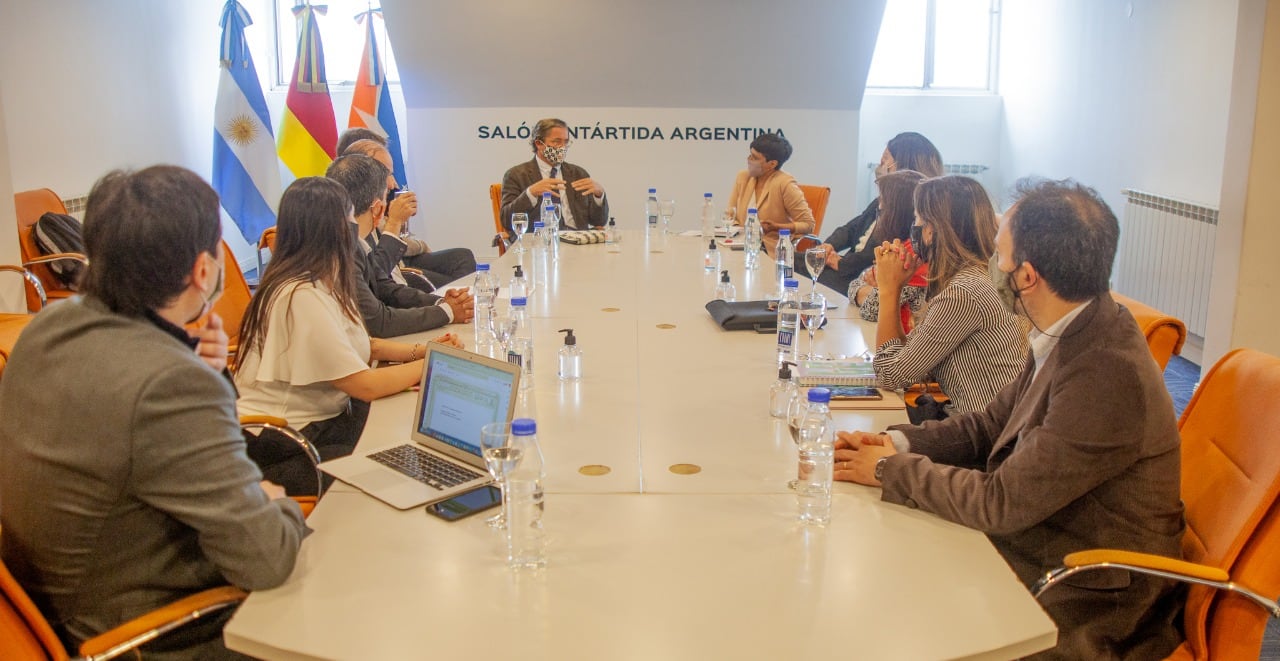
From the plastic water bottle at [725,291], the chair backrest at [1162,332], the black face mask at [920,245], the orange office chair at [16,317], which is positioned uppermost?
the black face mask at [920,245]

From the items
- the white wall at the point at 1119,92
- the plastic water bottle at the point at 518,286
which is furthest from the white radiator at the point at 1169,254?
the plastic water bottle at the point at 518,286

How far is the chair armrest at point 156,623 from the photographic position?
1.66 meters

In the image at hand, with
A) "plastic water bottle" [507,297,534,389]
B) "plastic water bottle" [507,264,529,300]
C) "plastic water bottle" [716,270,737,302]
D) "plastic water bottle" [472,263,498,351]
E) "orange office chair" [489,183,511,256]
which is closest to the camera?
"plastic water bottle" [507,297,534,389]

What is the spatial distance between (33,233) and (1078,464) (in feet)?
16.7

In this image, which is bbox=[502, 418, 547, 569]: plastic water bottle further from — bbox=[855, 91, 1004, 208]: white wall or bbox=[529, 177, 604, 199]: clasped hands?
bbox=[855, 91, 1004, 208]: white wall

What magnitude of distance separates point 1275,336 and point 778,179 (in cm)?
279

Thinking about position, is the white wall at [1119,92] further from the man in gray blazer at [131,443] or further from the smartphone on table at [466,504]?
the man in gray blazer at [131,443]

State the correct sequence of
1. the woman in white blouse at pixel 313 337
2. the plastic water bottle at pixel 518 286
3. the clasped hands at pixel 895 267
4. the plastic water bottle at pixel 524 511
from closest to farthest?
the plastic water bottle at pixel 524 511
the woman in white blouse at pixel 313 337
the clasped hands at pixel 895 267
the plastic water bottle at pixel 518 286

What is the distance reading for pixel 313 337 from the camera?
8.91 feet

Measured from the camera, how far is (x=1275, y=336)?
15.2 ft

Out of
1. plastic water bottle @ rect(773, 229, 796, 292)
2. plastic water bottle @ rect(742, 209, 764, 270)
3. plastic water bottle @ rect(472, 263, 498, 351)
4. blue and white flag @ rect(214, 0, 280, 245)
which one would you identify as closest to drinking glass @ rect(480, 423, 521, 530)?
plastic water bottle @ rect(472, 263, 498, 351)

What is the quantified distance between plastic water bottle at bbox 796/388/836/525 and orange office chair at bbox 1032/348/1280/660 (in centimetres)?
40

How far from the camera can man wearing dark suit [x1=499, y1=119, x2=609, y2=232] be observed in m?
6.16

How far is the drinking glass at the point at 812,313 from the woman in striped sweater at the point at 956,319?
0.73ft
